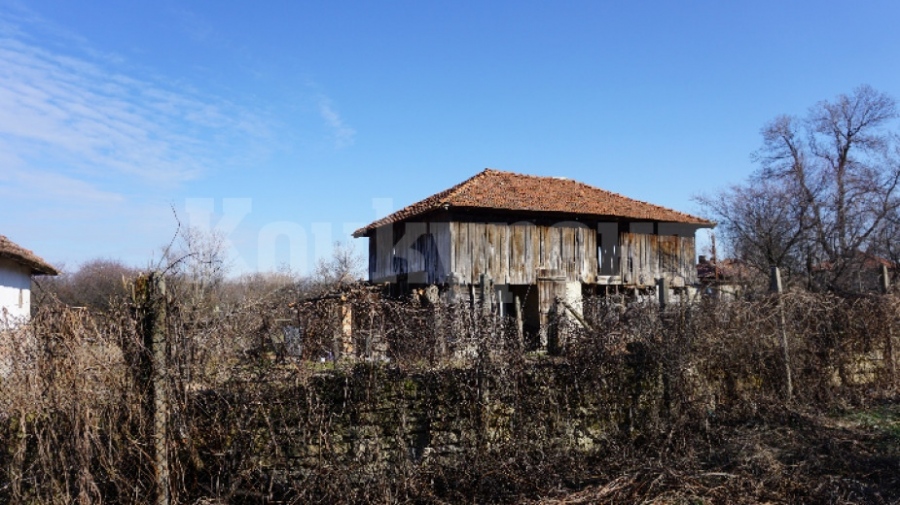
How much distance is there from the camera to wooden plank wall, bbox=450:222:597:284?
820 inches

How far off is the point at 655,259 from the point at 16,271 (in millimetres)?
21724

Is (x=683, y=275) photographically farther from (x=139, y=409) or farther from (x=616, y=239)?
(x=139, y=409)

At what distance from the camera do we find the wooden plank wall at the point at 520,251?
2083cm

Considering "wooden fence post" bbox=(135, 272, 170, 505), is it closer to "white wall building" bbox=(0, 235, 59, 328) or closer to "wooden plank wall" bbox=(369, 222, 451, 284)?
"white wall building" bbox=(0, 235, 59, 328)

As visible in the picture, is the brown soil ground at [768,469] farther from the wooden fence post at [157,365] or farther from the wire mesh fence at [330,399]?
the wooden fence post at [157,365]

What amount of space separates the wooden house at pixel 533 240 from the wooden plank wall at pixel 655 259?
0.04 metres

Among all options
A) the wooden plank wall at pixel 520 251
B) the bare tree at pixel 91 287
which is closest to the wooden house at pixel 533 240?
the wooden plank wall at pixel 520 251

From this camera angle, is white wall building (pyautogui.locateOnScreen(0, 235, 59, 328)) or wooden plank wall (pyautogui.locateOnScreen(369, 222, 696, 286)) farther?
wooden plank wall (pyautogui.locateOnScreen(369, 222, 696, 286))

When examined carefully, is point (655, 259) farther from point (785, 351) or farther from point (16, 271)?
point (16, 271)

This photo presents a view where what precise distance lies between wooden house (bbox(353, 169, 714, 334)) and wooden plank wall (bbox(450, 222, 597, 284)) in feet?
0.11

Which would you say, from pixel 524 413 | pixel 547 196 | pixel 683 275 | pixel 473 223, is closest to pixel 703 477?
pixel 524 413

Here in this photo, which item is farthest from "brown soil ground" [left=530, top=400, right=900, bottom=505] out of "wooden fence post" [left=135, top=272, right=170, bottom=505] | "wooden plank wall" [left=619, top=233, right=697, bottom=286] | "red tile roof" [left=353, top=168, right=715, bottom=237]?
"wooden plank wall" [left=619, top=233, right=697, bottom=286]

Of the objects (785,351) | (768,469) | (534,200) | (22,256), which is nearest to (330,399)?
(768,469)

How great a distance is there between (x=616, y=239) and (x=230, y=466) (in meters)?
19.5
